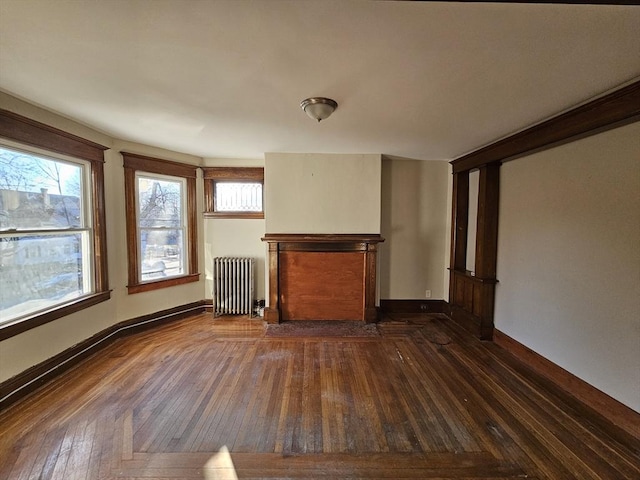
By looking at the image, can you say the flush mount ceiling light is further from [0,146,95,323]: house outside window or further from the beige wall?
[0,146,95,323]: house outside window

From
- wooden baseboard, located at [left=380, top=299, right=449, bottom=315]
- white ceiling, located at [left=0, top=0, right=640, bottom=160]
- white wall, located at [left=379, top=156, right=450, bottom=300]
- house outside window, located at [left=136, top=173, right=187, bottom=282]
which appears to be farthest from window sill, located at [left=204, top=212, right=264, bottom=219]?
wooden baseboard, located at [left=380, top=299, right=449, bottom=315]

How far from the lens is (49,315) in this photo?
2561mm

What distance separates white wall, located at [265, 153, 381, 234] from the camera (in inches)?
156

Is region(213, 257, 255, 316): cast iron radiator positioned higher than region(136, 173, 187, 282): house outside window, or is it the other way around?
region(136, 173, 187, 282): house outside window

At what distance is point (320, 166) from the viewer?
3971 millimetres

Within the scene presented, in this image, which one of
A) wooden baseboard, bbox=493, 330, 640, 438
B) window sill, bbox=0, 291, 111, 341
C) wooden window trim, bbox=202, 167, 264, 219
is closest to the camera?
wooden baseboard, bbox=493, 330, 640, 438

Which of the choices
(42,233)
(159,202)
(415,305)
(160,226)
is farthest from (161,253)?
(415,305)

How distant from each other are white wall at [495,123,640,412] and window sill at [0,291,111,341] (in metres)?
4.56

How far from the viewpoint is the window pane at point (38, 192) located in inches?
90.8

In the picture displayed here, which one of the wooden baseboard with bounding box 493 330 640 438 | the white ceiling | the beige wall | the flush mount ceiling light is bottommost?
the wooden baseboard with bounding box 493 330 640 438

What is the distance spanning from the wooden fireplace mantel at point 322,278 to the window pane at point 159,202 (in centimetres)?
137

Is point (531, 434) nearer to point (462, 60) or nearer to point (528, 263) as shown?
point (528, 263)

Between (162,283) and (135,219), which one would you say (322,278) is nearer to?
(162,283)

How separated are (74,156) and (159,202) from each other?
114cm
